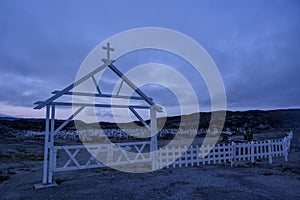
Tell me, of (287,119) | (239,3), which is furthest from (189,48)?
(287,119)

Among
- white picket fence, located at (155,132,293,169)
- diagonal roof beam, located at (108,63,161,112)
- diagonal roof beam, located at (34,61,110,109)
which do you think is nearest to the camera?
diagonal roof beam, located at (34,61,110,109)

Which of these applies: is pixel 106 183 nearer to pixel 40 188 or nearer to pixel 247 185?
pixel 40 188

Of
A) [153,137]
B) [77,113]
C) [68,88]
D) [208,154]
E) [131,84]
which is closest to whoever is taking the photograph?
[68,88]

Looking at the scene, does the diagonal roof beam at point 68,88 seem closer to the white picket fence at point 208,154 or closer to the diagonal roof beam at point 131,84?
the diagonal roof beam at point 131,84

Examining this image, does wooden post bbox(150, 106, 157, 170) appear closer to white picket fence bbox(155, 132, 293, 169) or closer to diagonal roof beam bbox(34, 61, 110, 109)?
white picket fence bbox(155, 132, 293, 169)

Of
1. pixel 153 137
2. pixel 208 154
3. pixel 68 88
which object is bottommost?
pixel 208 154

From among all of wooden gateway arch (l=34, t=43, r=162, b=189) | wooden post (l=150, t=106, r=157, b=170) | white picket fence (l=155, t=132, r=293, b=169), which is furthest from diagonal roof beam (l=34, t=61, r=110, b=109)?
white picket fence (l=155, t=132, r=293, b=169)

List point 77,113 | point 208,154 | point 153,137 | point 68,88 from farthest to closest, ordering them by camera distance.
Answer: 1. point 208,154
2. point 153,137
3. point 77,113
4. point 68,88

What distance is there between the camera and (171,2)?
45.9ft

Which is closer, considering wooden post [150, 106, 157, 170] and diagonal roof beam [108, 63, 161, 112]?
diagonal roof beam [108, 63, 161, 112]

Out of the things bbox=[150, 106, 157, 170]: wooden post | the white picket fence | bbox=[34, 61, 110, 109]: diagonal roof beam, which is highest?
bbox=[34, 61, 110, 109]: diagonal roof beam

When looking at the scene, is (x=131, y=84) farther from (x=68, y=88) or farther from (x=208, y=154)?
(x=208, y=154)

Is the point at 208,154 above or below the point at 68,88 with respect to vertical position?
below

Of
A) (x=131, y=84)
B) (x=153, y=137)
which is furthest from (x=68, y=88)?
(x=153, y=137)
